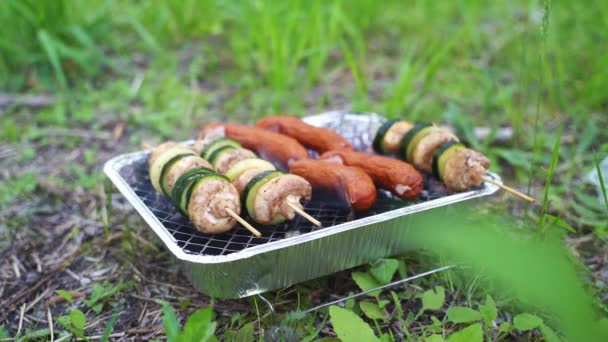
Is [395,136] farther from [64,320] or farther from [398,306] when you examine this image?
[64,320]

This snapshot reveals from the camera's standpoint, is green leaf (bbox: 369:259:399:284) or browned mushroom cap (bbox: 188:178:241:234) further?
green leaf (bbox: 369:259:399:284)

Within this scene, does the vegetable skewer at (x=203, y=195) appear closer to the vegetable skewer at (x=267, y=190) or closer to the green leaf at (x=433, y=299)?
the vegetable skewer at (x=267, y=190)

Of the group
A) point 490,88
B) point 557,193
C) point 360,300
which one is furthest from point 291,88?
point 360,300

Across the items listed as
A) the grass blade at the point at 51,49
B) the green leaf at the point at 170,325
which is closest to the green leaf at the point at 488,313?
the green leaf at the point at 170,325

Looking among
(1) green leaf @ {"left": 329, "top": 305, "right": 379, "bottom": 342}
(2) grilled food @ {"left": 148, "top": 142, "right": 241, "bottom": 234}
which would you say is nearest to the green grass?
(2) grilled food @ {"left": 148, "top": 142, "right": 241, "bottom": 234}

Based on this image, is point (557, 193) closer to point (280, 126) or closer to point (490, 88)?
point (490, 88)

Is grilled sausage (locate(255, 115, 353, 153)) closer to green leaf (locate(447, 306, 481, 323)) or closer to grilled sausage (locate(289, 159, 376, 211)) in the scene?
grilled sausage (locate(289, 159, 376, 211))
